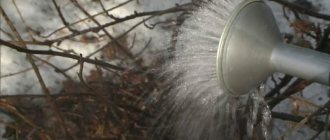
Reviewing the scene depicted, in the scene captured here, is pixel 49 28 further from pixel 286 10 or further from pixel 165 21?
pixel 286 10

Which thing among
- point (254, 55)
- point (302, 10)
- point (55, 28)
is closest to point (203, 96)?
point (254, 55)

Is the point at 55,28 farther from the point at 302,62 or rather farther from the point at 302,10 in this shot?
the point at 302,62

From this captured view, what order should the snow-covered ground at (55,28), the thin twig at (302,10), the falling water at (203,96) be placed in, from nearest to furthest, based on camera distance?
the falling water at (203,96) < the thin twig at (302,10) < the snow-covered ground at (55,28)

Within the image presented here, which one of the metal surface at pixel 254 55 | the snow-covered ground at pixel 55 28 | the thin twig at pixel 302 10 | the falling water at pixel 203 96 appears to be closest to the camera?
the metal surface at pixel 254 55

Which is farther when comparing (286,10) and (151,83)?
(286,10)

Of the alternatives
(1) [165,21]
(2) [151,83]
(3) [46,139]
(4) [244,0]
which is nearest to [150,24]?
(1) [165,21]

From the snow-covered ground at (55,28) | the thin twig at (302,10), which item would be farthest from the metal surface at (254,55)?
the snow-covered ground at (55,28)

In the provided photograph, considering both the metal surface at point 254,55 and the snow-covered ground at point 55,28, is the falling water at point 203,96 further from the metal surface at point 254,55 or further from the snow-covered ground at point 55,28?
the snow-covered ground at point 55,28
